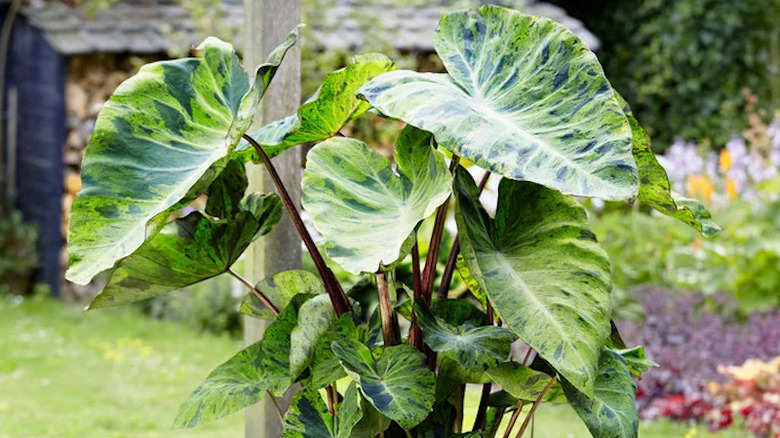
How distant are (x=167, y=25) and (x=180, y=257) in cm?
483

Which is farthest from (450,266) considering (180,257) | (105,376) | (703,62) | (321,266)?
(703,62)

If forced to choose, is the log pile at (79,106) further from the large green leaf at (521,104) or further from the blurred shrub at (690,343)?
the large green leaf at (521,104)

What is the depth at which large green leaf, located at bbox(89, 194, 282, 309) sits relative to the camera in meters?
1.76

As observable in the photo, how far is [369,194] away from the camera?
1.63m

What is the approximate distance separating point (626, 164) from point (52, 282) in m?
5.52

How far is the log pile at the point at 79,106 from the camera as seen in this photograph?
Answer: 20.7ft

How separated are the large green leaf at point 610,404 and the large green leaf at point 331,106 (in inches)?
22.3

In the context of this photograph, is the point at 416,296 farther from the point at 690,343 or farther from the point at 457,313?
the point at 690,343

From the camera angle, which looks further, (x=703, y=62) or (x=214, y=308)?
(x=703, y=62)

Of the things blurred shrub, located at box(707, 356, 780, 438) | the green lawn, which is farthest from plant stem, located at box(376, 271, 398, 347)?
blurred shrub, located at box(707, 356, 780, 438)

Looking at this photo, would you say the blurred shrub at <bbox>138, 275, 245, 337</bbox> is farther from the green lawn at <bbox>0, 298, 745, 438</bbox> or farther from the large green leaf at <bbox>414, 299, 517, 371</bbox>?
the large green leaf at <bbox>414, 299, 517, 371</bbox>

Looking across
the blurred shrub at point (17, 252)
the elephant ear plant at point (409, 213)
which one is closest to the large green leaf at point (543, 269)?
the elephant ear plant at point (409, 213)

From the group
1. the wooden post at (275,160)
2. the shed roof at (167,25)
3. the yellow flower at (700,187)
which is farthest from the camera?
the shed roof at (167,25)

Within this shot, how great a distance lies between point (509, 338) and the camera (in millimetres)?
1657
